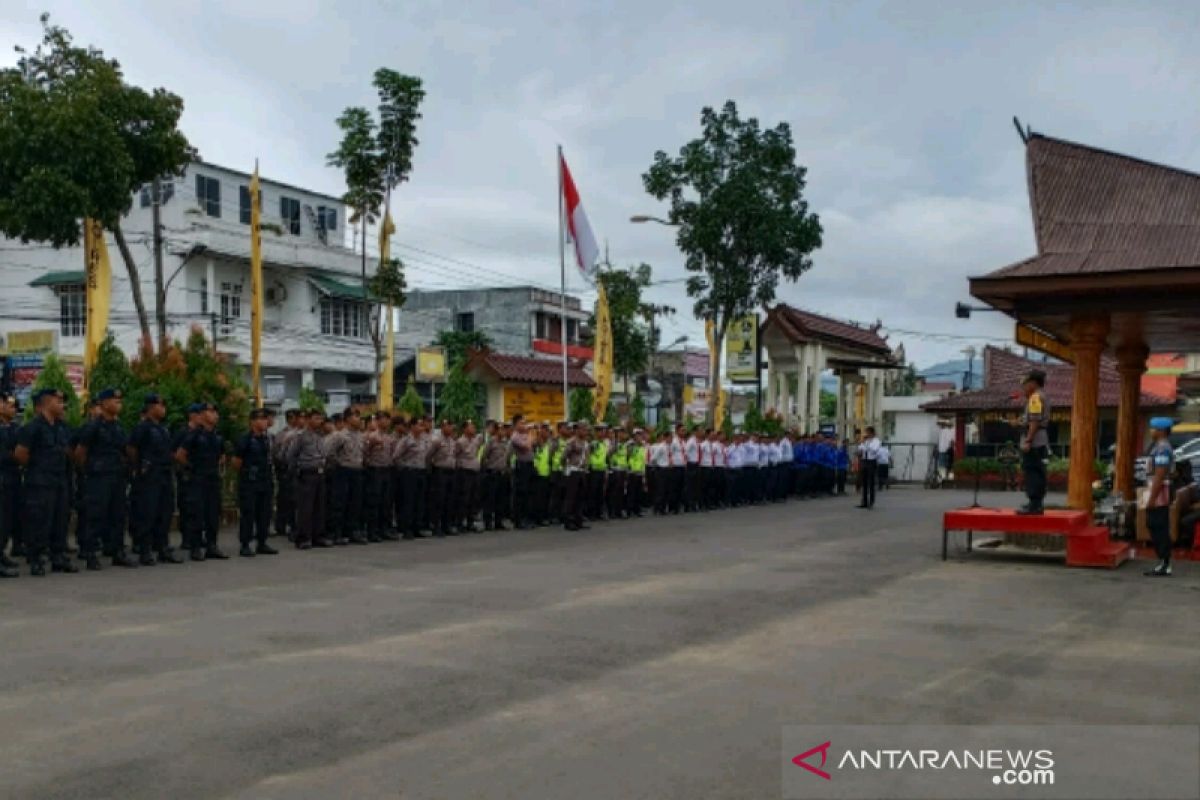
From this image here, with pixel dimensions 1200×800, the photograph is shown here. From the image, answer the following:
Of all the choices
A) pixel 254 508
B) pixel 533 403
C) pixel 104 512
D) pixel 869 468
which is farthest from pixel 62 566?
pixel 533 403

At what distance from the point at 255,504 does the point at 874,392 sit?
97.0 ft

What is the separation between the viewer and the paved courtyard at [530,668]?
5527 millimetres

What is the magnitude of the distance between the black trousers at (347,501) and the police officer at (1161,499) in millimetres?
10006

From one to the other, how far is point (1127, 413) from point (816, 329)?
17.7m

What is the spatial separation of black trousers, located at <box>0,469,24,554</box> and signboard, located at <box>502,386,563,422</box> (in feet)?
101

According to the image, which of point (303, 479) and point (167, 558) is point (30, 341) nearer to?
point (303, 479)

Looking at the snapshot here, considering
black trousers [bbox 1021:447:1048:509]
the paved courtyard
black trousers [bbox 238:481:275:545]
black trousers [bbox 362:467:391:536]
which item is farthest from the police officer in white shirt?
black trousers [bbox 238:481:275:545]

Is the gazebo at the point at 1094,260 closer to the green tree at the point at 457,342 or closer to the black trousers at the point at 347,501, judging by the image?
the black trousers at the point at 347,501

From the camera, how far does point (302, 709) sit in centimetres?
653

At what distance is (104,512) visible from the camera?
12.9 metres

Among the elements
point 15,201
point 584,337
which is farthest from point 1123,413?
point 584,337

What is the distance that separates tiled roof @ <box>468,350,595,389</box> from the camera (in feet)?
141

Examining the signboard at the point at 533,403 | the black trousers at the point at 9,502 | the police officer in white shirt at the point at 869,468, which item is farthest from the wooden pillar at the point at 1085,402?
the signboard at the point at 533,403

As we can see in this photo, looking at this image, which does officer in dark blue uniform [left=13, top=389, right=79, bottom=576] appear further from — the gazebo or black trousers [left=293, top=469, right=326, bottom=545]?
the gazebo
